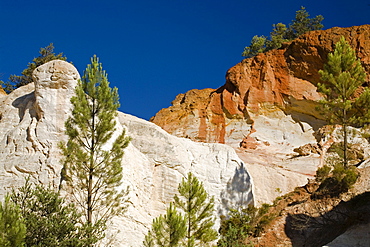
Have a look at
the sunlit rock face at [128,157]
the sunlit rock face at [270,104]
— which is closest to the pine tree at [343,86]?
the sunlit rock face at [128,157]

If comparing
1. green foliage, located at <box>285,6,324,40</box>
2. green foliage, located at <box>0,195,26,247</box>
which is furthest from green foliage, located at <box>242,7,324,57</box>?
green foliage, located at <box>0,195,26,247</box>

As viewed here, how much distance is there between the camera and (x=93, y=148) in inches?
764

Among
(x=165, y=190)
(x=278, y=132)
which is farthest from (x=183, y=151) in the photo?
(x=278, y=132)

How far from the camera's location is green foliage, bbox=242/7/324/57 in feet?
173

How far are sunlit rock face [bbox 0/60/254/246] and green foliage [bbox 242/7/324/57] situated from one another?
26.0m

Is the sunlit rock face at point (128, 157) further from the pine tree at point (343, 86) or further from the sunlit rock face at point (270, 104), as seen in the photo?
the sunlit rock face at point (270, 104)

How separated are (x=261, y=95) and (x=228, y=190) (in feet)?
55.7

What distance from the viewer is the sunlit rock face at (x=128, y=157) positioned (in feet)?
67.9

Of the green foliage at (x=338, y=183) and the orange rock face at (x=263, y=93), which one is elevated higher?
the orange rock face at (x=263, y=93)

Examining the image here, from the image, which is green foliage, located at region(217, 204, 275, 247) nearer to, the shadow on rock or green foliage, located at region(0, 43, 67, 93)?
the shadow on rock

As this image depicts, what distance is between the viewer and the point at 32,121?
870 inches

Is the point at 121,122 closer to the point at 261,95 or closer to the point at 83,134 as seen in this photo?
the point at 83,134

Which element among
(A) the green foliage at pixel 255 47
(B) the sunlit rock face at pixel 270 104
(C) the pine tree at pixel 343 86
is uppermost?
(A) the green foliage at pixel 255 47

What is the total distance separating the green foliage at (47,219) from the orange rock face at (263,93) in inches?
920
